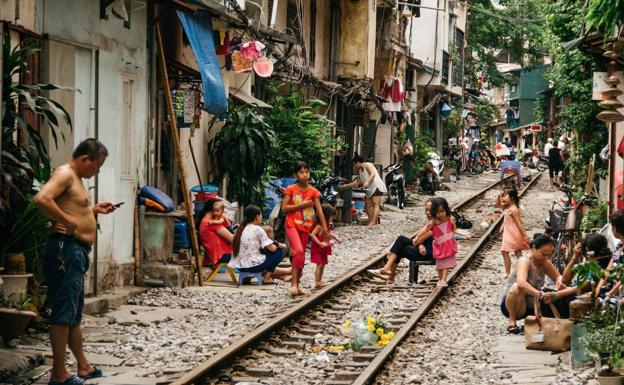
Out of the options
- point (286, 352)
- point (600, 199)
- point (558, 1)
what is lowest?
point (286, 352)

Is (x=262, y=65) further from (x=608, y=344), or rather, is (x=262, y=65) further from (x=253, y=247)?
(x=608, y=344)

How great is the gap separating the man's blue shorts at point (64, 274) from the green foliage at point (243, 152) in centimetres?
1063

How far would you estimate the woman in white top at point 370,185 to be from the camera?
27031 millimetres

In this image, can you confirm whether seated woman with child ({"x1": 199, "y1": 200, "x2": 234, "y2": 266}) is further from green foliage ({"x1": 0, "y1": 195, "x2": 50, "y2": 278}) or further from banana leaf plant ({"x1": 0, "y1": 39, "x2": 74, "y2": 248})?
banana leaf plant ({"x1": 0, "y1": 39, "x2": 74, "y2": 248})

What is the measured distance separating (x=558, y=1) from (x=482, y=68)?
4032cm

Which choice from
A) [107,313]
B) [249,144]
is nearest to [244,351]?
[107,313]

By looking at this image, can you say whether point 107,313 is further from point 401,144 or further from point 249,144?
point 401,144

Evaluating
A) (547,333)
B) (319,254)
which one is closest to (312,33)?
(319,254)

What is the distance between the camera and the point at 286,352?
1122cm

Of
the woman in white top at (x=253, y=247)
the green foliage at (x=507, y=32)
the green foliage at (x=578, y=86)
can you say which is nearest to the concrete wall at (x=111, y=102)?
the woman in white top at (x=253, y=247)

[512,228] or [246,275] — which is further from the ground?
[512,228]

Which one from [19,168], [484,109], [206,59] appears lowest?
[19,168]

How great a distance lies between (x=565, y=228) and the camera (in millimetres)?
18031

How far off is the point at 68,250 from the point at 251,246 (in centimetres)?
751
